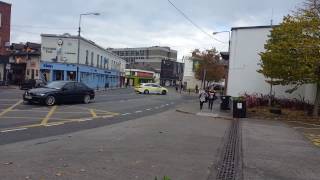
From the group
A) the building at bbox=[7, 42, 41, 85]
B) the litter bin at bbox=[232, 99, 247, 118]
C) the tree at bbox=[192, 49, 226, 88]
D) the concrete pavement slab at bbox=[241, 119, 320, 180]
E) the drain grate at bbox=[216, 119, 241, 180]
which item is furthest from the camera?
the tree at bbox=[192, 49, 226, 88]

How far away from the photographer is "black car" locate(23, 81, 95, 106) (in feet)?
85.1

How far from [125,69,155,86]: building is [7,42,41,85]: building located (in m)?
45.2

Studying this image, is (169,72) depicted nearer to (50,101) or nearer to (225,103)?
(225,103)

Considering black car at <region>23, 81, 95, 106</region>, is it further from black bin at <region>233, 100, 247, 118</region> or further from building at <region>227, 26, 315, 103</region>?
building at <region>227, 26, 315, 103</region>

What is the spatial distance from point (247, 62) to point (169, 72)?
404 feet

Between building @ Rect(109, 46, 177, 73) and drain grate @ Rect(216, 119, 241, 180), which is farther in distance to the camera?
building @ Rect(109, 46, 177, 73)

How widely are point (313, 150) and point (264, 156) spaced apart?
7.96 ft

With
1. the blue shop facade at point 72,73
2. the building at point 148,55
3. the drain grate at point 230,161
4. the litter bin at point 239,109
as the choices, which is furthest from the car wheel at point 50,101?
the building at point 148,55

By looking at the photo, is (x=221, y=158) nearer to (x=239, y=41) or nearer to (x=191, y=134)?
(x=191, y=134)

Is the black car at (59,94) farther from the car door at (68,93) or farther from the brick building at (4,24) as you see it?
the brick building at (4,24)

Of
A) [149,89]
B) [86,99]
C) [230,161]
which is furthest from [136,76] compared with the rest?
[230,161]

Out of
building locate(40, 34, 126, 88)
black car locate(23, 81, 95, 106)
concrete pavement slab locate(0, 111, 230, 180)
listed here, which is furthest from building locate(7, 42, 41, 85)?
concrete pavement slab locate(0, 111, 230, 180)

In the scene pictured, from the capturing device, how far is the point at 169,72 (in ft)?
518

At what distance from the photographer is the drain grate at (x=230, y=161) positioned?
29.1 feet
